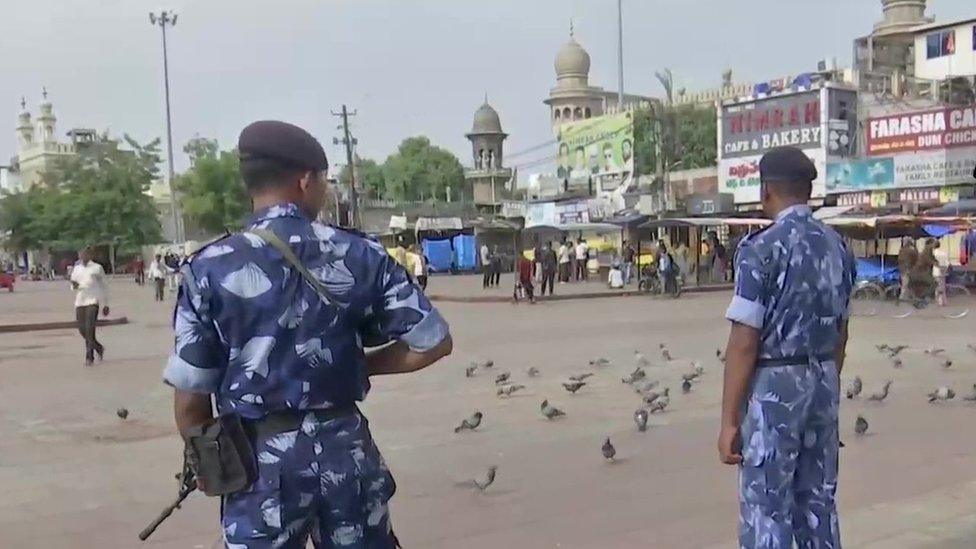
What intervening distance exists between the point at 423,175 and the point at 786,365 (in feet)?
254

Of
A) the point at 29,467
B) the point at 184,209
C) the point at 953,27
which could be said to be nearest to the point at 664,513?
the point at 29,467

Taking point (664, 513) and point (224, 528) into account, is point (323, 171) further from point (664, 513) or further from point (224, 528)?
point (664, 513)

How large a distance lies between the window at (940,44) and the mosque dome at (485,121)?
154ft

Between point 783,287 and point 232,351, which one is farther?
point 783,287

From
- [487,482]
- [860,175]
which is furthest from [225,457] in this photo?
[860,175]

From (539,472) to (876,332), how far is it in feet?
33.8

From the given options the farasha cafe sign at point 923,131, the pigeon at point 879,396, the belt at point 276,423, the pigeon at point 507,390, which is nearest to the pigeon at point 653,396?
the pigeon at point 507,390

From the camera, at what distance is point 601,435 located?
7457mm

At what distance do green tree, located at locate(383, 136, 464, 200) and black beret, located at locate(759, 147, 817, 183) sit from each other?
7594 centimetres

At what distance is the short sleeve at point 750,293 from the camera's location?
10.1 feet

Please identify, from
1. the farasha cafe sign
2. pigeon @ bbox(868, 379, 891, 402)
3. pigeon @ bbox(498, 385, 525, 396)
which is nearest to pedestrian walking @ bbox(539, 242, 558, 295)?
the farasha cafe sign

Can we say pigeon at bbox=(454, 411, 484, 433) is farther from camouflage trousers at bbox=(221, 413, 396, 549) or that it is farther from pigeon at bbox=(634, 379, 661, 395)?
camouflage trousers at bbox=(221, 413, 396, 549)

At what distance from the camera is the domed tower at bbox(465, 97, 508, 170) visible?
3110 inches

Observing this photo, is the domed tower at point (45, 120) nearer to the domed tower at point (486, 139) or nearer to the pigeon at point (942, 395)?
the domed tower at point (486, 139)
